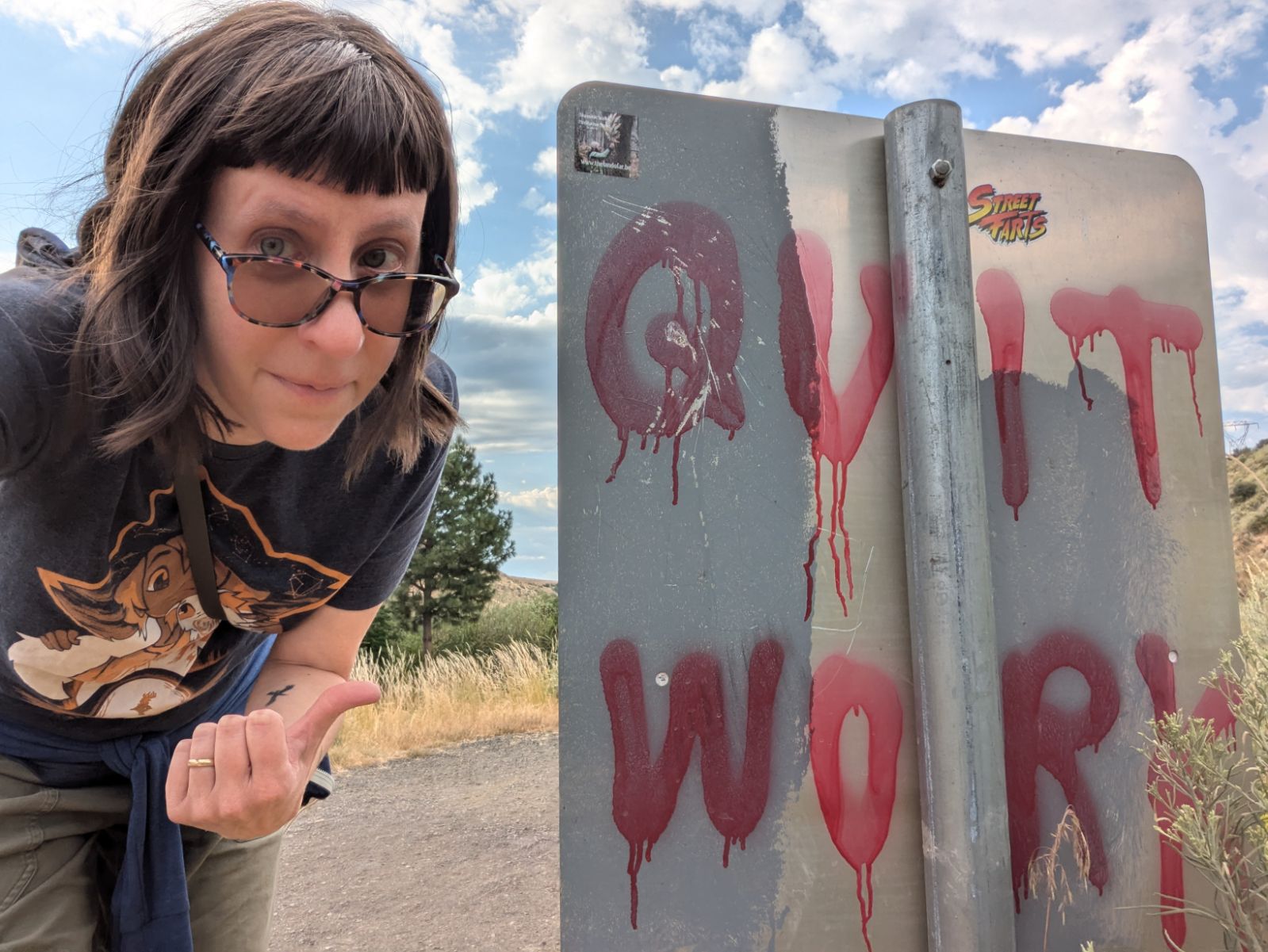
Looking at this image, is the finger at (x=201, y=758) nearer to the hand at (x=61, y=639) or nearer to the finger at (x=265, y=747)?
the finger at (x=265, y=747)

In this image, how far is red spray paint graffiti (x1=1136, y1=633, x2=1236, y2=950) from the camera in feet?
6.08

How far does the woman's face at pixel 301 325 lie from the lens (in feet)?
3.59

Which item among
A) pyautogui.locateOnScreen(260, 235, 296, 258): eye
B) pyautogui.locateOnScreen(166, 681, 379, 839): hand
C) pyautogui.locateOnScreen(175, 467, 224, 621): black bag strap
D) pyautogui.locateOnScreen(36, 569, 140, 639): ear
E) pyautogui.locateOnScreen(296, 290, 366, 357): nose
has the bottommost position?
pyautogui.locateOnScreen(166, 681, 379, 839): hand

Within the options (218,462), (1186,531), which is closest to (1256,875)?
(1186,531)

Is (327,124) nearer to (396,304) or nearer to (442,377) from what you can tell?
(396,304)

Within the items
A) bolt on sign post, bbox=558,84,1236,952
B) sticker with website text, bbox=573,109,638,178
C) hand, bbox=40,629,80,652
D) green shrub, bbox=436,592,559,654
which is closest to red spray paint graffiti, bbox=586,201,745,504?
bolt on sign post, bbox=558,84,1236,952

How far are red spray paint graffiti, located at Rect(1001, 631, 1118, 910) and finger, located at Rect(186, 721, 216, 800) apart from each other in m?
1.51

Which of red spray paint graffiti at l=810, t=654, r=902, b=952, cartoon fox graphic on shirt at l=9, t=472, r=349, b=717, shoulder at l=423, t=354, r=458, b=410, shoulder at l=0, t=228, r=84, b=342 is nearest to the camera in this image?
shoulder at l=0, t=228, r=84, b=342

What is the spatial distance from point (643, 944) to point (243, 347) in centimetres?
125

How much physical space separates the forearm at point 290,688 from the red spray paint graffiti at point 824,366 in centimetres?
93

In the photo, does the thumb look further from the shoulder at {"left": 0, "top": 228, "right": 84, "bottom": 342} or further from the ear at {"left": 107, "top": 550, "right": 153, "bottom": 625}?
the shoulder at {"left": 0, "top": 228, "right": 84, "bottom": 342}

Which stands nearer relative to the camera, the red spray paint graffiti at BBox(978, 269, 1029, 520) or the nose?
the nose

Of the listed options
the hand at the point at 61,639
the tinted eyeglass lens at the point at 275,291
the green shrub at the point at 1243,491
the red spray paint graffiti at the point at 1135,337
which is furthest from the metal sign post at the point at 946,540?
the green shrub at the point at 1243,491

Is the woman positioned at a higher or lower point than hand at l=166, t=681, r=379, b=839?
higher
